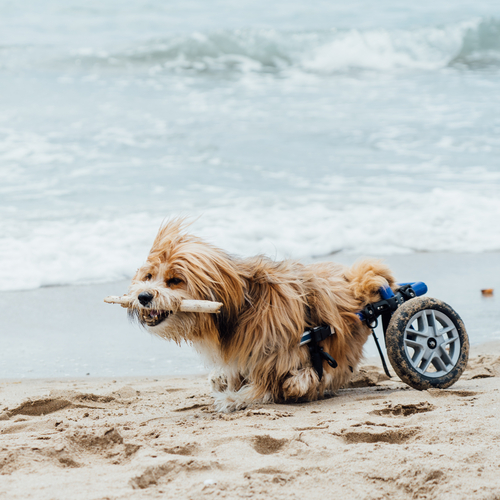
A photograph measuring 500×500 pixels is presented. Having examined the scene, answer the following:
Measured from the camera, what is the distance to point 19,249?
304 inches

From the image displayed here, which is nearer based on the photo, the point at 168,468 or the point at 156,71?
the point at 168,468

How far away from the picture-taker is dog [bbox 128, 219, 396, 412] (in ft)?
11.7

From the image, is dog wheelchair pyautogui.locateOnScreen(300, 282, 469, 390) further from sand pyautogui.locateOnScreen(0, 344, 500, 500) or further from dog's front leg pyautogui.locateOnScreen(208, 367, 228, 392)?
dog's front leg pyautogui.locateOnScreen(208, 367, 228, 392)

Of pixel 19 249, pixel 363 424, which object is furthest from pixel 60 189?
pixel 363 424

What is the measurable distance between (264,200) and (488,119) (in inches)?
280

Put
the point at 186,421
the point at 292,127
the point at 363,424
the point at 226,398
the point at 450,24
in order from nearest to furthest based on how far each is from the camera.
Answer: the point at 363,424, the point at 186,421, the point at 226,398, the point at 292,127, the point at 450,24

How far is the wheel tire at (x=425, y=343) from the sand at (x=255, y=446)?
0.12m

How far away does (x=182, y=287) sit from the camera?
358 cm

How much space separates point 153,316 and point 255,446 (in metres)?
0.92

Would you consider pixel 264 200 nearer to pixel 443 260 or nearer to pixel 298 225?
pixel 298 225

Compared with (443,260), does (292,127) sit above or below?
above

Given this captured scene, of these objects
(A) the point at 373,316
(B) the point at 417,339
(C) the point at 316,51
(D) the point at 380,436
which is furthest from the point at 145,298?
(C) the point at 316,51

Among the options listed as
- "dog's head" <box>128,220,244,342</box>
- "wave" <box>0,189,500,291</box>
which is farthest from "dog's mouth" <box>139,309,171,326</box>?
"wave" <box>0,189,500,291</box>

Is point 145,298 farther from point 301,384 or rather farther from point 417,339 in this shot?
point 417,339
